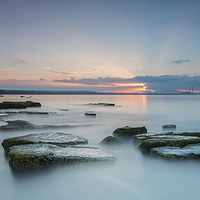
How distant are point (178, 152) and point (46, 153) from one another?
145 inches

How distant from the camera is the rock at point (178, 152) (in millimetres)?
5094

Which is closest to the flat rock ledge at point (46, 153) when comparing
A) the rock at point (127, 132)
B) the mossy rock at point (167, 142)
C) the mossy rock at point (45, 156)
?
the mossy rock at point (45, 156)

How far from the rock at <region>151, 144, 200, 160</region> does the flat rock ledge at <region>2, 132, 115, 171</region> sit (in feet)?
4.63

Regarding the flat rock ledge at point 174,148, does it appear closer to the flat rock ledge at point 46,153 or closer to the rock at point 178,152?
the rock at point 178,152

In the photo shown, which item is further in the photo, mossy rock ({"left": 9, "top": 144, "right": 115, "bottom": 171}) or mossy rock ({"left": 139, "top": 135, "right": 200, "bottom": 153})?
mossy rock ({"left": 139, "top": 135, "right": 200, "bottom": 153})

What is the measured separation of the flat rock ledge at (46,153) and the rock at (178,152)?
4.63 ft

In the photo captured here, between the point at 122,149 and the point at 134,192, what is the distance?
9.10 feet

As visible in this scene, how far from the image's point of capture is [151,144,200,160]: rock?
201 inches

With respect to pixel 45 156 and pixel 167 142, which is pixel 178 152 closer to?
pixel 167 142

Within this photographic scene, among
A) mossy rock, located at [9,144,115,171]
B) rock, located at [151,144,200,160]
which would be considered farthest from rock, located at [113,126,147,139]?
mossy rock, located at [9,144,115,171]

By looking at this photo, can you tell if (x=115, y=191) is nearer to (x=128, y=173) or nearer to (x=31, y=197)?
(x=128, y=173)

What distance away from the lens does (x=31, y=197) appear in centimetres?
348

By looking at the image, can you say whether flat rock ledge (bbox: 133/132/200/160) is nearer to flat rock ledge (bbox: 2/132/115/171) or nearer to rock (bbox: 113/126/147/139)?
flat rock ledge (bbox: 2/132/115/171)

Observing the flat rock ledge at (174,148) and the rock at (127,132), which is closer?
the flat rock ledge at (174,148)
